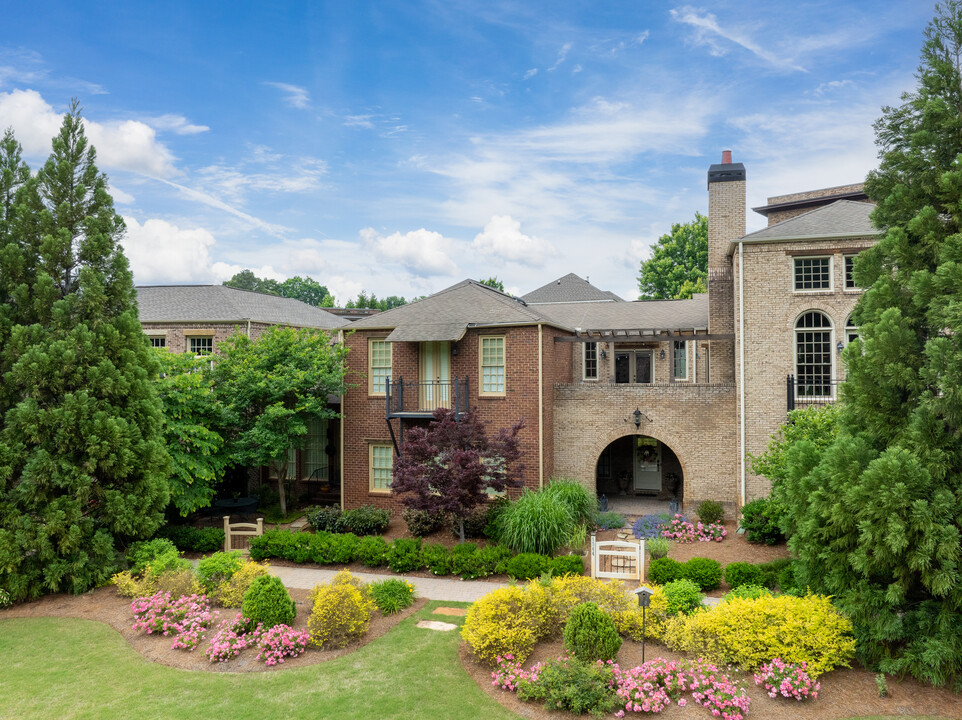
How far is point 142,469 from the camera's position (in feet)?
38.3

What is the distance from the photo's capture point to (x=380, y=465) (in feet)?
57.9

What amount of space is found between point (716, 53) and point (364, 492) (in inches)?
614

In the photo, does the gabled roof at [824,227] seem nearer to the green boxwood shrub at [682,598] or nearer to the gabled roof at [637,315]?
the gabled roof at [637,315]

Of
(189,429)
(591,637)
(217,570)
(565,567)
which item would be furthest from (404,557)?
(189,429)

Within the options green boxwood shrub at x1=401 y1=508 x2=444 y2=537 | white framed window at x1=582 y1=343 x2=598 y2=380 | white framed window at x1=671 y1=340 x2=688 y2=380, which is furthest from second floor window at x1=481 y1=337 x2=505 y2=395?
white framed window at x1=671 y1=340 x2=688 y2=380

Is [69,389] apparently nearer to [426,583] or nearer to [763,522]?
[426,583]

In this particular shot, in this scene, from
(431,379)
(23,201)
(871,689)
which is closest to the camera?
(871,689)

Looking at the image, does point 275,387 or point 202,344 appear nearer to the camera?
point 275,387

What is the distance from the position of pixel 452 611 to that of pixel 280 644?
3042mm

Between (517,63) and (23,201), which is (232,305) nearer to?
(23,201)

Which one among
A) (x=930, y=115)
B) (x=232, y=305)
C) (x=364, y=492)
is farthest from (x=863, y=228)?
(x=232, y=305)

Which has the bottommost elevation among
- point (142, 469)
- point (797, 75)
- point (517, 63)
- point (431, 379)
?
point (142, 469)

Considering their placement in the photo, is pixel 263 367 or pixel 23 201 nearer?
pixel 23 201

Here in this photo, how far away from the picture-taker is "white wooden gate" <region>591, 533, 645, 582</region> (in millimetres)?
11242
